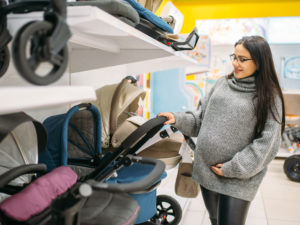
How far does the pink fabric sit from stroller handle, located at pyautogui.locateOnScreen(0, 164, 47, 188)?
0.07 meters

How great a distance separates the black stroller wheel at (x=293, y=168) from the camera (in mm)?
3691

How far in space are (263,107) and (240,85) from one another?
0.20 metres

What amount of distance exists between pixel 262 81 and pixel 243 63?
0.14 m

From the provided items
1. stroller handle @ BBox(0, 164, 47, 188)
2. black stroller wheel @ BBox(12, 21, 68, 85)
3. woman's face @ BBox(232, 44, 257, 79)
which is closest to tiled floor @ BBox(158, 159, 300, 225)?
woman's face @ BBox(232, 44, 257, 79)

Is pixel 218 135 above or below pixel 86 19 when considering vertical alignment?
below

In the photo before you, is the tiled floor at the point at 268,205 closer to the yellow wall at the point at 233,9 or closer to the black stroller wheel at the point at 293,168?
the black stroller wheel at the point at 293,168

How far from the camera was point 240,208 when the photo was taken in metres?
1.55

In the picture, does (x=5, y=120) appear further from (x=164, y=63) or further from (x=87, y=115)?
(x=164, y=63)

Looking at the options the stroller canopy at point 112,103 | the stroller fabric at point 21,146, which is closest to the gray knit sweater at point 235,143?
the stroller canopy at point 112,103

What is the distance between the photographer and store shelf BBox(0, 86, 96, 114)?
446 mm

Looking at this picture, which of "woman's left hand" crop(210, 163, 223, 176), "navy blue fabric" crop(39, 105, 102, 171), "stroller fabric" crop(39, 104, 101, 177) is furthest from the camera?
"woman's left hand" crop(210, 163, 223, 176)

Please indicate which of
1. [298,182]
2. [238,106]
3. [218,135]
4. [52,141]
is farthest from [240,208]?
[298,182]

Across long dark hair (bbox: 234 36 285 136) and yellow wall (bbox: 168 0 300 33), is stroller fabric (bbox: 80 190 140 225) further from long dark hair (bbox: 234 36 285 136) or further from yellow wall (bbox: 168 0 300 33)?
yellow wall (bbox: 168 0 300 33)

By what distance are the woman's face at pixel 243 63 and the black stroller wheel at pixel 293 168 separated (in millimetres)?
2636
